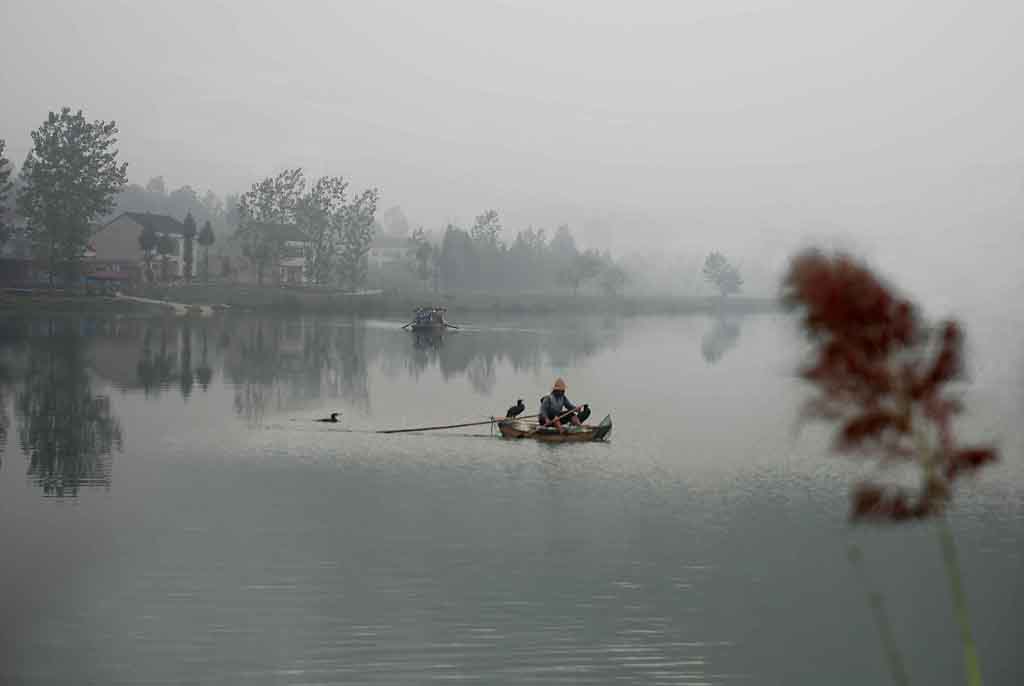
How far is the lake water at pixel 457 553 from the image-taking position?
1939 centimetres

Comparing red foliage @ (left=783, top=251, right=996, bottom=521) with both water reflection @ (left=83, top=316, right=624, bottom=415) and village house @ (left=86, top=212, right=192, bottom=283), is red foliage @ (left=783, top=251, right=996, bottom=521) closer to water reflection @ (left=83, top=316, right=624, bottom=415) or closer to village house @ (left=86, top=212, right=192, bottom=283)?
water reflection @ (left=83, top=316, right=624, bottom=415)

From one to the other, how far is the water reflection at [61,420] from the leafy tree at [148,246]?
83445mm

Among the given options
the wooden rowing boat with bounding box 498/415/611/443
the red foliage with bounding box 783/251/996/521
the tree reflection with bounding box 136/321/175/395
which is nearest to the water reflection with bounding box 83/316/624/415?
the tree reflection with bounding box 136/321/175/395

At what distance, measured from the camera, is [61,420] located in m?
48.7

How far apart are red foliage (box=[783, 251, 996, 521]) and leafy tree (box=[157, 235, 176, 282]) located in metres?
173

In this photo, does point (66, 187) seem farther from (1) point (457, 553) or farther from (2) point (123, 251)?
(1) point (457, 553)

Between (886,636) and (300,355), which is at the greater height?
(886,636)

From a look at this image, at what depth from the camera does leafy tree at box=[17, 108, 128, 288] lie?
476 ft

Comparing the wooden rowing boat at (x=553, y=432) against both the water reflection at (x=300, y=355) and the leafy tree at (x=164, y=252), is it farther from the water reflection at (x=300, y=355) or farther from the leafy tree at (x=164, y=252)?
the leafy tree at (x=164, y=252)

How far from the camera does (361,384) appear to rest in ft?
222

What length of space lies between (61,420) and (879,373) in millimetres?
48500

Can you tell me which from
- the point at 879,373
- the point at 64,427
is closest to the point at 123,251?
the point at 64,427

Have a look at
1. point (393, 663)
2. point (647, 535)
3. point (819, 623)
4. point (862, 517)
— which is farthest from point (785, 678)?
point (862, 517)

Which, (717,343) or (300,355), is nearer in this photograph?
(300,355)
